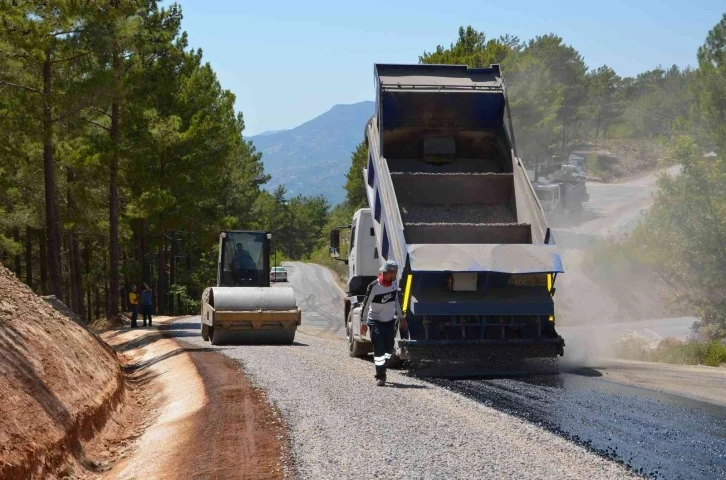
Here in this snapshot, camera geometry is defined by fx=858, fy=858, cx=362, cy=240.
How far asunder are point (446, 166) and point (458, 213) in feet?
4.10

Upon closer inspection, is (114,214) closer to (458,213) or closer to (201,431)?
(458,213)

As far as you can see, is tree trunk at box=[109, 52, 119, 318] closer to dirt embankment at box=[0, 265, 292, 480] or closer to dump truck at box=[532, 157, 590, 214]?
dirt embankment at box=[0, 265, 292, 480]

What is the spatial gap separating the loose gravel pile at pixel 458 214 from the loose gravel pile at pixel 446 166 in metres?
0.88

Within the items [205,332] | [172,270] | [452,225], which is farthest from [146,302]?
[452,225]

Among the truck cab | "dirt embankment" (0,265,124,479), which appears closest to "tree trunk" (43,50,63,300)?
"dirt embankment" (0,265,124,479)

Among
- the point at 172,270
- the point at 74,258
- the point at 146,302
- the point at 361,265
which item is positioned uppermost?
the point at 74,258

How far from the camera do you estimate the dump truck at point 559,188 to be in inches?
1799

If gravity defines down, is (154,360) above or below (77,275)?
below

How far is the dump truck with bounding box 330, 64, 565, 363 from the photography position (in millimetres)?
11742

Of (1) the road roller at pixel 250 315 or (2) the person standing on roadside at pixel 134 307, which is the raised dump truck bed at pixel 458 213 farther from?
(2) the person standing on roadside at pixel 134 307

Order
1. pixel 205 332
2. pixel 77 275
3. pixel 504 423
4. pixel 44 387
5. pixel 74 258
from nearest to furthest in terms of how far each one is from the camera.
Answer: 1. pixel 504 423
2. pixel 44 387
3. pixel 205 332
4. pixel 77 275
5. pixel 74 258

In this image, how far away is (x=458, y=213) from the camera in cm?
1354

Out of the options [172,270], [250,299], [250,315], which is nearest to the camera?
[250,315]

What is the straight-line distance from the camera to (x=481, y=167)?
568 inches
